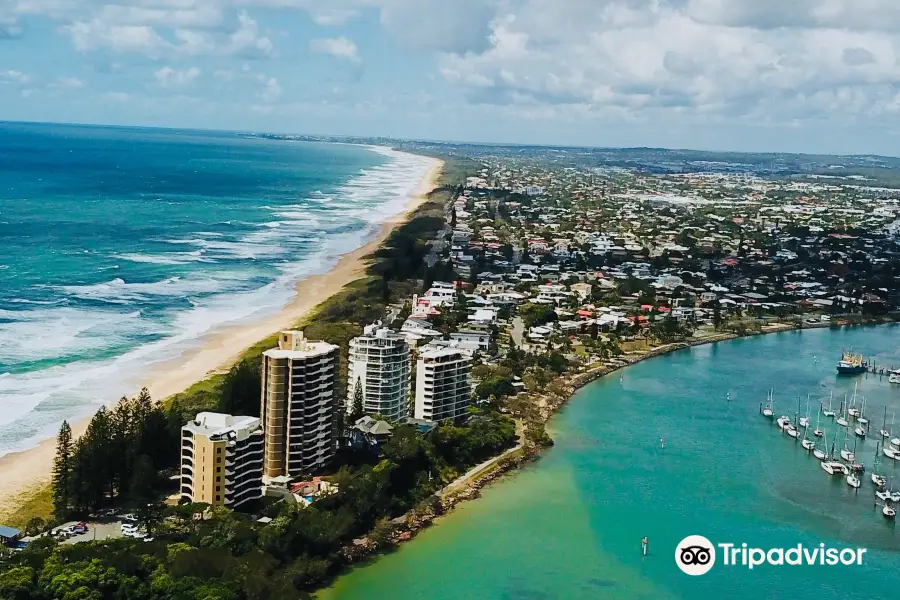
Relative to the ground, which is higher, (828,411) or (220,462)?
(220,462)

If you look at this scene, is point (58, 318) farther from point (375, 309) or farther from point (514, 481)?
point (514, 481)

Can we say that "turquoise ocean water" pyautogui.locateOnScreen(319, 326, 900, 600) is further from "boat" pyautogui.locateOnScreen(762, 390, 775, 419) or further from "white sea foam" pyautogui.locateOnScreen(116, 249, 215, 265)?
"white sea foam" pyautogui.locateOnScreen(116, 249, 215, 265)

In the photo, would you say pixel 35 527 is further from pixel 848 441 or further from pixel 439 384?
pixel 848 441

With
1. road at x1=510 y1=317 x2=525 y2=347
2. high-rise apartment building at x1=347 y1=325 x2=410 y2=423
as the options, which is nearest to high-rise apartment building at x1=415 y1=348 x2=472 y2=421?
high-rise apartment building at x1=347 y1=325 x2=410 y2=423

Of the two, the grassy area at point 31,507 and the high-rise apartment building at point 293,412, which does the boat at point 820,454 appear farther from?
the grassy area at point 31,507

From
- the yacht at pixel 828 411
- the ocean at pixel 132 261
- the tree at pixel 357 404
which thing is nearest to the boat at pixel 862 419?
the yacht at pixel 828 411

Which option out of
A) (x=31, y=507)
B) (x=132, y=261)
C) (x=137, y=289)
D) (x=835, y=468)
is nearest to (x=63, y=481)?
(x=31, y=507)
